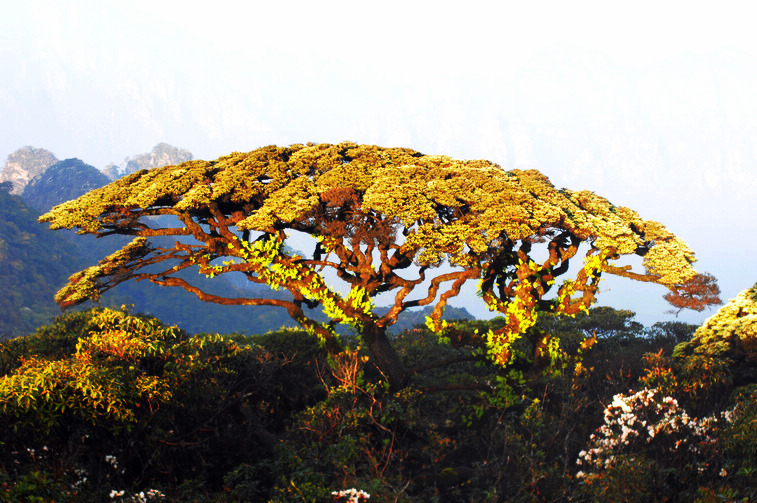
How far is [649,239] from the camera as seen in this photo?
1745cm

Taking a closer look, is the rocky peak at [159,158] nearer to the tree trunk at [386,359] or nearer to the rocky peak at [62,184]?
the rocky peak at [62,184]

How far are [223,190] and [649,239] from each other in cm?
1392

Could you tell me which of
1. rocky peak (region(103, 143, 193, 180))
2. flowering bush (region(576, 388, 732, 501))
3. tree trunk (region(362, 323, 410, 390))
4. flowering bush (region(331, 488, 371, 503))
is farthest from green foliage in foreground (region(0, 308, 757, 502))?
rocky peak (region(103, 143, 193, 180))

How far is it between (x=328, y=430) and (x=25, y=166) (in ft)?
547

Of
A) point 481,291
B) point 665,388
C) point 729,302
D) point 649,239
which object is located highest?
point 649,239

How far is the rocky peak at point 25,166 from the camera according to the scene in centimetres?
14350

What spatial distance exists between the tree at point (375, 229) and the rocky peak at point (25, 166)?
152842 mm

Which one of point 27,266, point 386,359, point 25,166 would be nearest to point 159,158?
point 25,166

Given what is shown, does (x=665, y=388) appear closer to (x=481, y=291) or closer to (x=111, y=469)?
(x=481, y=291)

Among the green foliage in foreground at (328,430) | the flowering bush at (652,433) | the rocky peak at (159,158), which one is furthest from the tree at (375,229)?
the rocky peak at (159,158)

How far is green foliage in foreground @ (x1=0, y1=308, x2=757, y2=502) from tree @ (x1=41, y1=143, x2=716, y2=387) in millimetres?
1949

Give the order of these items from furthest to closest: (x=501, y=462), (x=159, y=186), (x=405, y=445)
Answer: (x=159, y=186) → (x=405, y=445) → (x=501, y=462)

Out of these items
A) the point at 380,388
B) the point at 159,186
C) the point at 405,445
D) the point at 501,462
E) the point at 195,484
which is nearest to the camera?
the point at 195,484

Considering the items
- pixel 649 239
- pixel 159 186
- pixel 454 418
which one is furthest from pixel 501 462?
pixel 159 186
